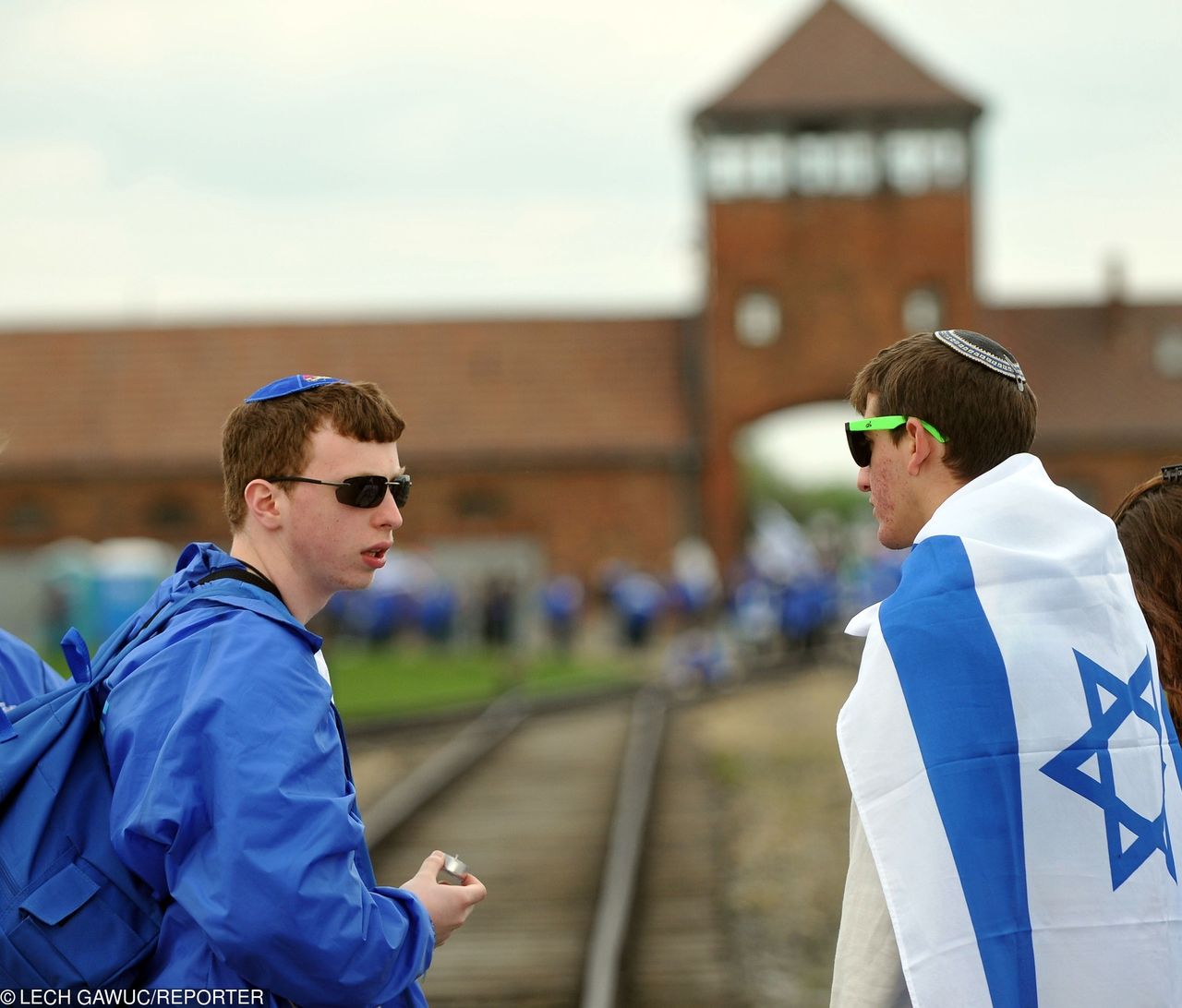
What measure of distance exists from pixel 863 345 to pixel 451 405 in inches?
421

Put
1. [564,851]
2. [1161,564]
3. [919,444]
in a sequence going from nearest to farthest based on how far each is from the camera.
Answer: [919,444], [1161,564], [564,851]

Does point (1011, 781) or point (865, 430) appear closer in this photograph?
point (1011, 781)

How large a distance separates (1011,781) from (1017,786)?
0.01 metres

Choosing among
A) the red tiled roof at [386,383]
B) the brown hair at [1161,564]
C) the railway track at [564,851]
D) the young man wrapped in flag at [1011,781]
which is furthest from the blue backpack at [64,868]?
the red tiled roof at [386,383]

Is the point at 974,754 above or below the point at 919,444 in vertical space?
below

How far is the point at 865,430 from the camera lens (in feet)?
9.57

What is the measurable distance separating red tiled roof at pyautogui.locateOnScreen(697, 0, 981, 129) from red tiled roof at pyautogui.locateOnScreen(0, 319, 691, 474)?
6.60 meters

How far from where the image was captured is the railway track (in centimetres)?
827

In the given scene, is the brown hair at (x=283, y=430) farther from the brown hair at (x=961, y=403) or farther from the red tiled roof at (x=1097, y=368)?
the red tiled roof at (x=1097, y=368)

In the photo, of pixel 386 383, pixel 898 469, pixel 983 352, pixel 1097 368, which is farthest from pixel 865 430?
pixel 1097 368

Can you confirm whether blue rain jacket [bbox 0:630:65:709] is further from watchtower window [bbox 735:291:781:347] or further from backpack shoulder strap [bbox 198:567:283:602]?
watchtower window [bbox 735:291:781:347]

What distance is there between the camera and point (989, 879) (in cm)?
261

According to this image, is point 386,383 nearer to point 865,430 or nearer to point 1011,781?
point 865,430

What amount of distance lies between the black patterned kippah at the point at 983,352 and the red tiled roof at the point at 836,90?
36.2 meters
